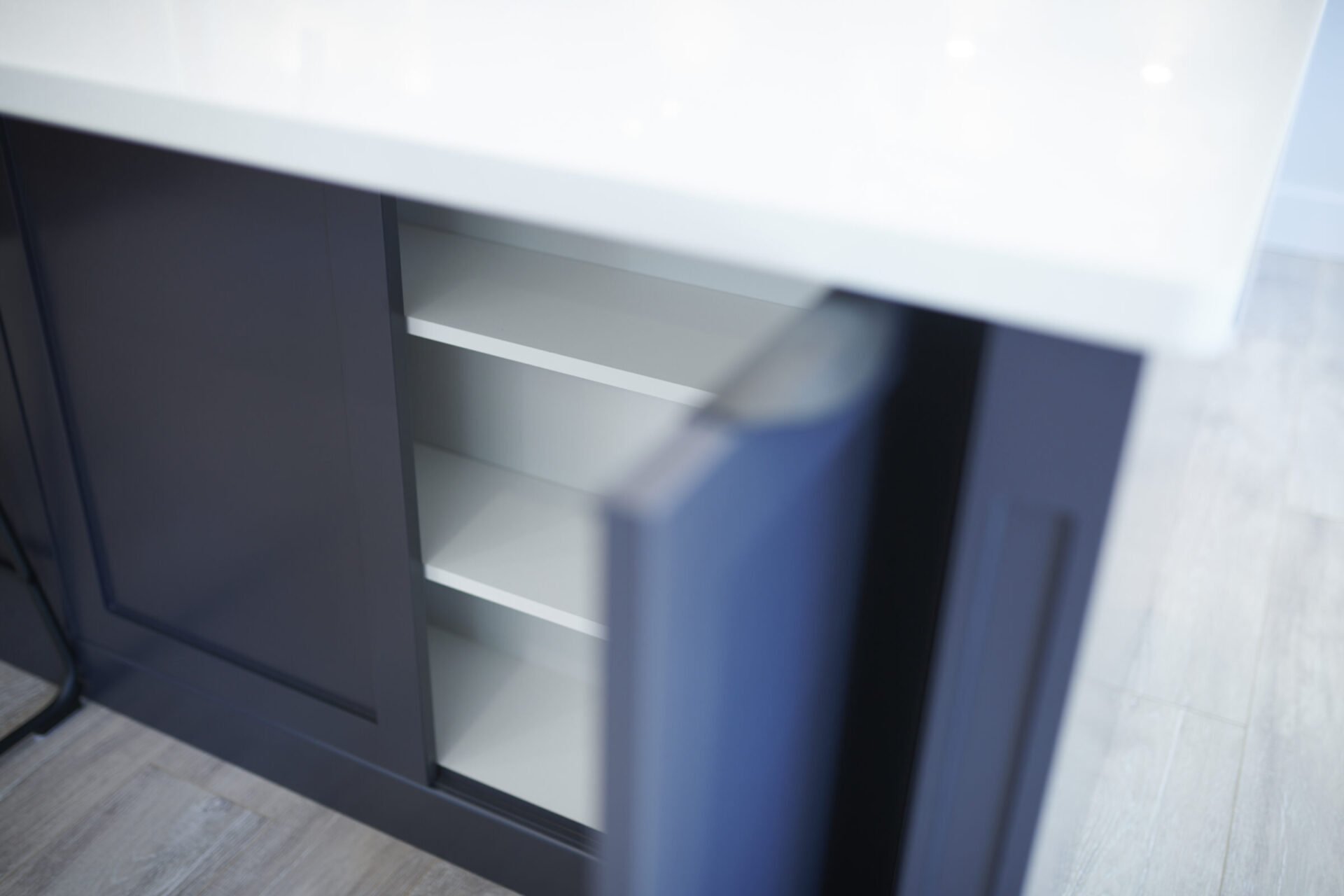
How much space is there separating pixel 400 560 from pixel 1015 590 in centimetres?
66

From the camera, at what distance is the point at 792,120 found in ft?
2.19

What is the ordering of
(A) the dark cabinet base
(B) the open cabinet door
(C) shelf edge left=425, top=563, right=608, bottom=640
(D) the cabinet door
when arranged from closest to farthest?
1. (B) the open cabinet door
2. (D) the cabinet door
3. (C) shelf edge left=425, top=563, right=608, bottom=640
4. (A) the dark cabinet base

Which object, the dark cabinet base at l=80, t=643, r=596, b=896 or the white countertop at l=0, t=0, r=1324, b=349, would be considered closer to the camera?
the white countertop at l=0, t=0, r=1324, b=349

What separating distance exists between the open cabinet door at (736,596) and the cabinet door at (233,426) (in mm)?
499

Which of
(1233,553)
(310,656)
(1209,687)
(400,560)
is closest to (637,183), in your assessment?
(400,560)

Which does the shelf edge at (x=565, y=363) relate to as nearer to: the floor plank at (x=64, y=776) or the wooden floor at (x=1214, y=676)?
the wooden floor at (x=1214, y=676)

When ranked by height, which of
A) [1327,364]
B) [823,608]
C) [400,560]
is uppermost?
[823,608]

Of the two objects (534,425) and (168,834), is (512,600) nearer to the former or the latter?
(534,425)

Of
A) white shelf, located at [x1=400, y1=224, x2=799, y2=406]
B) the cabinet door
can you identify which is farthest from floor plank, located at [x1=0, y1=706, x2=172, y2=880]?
white shelf, located at [x1=400, y1=224, x2=799, y2=406]

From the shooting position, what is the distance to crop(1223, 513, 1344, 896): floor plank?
134cm

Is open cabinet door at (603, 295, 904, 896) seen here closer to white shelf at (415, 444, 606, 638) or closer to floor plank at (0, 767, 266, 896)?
white shelf at (415, 444, 606, 638)

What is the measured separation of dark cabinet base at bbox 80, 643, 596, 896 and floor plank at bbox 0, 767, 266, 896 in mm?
67

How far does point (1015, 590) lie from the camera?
0.62 metres

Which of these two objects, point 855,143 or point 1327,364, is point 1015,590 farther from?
point 1327,364
